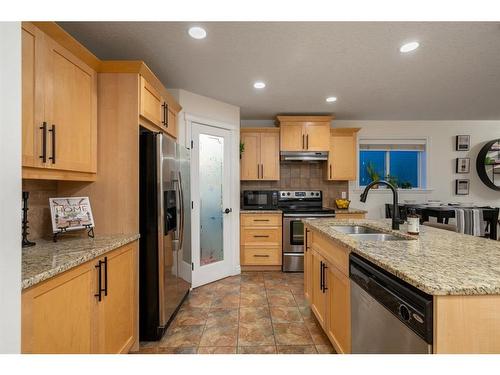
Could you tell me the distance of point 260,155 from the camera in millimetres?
4152

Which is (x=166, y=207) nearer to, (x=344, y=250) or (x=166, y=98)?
(x=166, y=98)

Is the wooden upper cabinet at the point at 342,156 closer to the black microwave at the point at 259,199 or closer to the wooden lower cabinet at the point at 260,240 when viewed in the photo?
the black microwave at the point at 259,199

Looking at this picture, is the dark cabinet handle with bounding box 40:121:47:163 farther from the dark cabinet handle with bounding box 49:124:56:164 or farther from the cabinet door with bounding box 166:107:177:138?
the cabinet door with bounding box 166:107:177:138

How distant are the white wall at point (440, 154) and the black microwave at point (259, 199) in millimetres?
1439

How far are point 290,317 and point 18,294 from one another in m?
2.33

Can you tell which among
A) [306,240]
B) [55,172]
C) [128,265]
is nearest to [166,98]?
[55,172]

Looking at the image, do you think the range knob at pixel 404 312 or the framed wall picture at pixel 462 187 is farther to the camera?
the framed wall picture at pixel 462 187

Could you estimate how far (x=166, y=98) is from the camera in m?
2.55

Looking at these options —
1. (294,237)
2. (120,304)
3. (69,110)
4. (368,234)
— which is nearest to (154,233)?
(120,304)

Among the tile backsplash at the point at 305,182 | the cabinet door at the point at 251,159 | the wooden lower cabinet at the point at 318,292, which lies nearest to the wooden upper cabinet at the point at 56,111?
the wooden lower cabinet at the point at 318,292

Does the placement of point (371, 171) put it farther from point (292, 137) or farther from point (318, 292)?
point (318, 292)

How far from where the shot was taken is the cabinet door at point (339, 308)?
1.53m

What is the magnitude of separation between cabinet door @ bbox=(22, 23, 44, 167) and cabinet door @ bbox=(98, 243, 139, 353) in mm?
707

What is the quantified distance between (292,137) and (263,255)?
6.23ft
